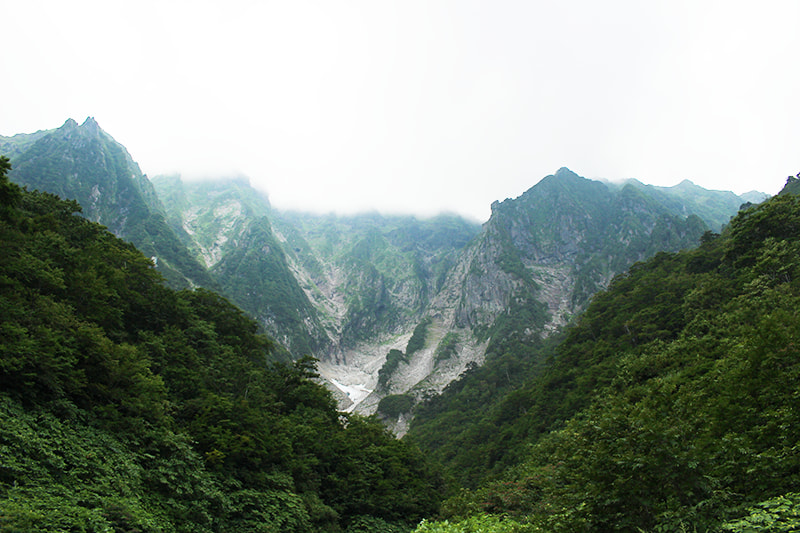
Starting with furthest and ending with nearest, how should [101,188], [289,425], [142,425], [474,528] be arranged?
1. [101,188]
2. [289,425]
3. [142,425]
4. [474,528]

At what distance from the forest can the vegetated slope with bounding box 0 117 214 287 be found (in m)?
118

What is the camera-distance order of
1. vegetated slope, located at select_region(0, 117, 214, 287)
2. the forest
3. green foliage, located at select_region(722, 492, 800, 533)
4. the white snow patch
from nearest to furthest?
green foliage, located at select_region(722, 492, 800, 533), the forest, vegetated slope, located at select_region(0, 117, 214, 287), the white snow patch

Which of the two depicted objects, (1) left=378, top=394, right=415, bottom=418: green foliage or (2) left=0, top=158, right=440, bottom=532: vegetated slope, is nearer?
(2) left=0, top=158, right=440, bottom=532: vegetated slope

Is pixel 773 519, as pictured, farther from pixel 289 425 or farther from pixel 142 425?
pixel 289 425

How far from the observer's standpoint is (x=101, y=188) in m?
168

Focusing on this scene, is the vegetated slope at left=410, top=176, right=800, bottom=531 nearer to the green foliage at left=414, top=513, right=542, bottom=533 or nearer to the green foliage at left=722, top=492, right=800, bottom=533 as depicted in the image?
the green foliage at left=722, top=492, right=800, bottom=533

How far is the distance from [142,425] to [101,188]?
7873 inches

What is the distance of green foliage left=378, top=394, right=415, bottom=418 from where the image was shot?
447 ft

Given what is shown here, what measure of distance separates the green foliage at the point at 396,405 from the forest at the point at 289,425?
10007 centimetres

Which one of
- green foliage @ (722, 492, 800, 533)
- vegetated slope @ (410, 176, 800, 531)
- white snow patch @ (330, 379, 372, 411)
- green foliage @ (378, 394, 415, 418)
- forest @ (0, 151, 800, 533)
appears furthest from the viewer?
white snow patch @ (330, 379, 372, 411)

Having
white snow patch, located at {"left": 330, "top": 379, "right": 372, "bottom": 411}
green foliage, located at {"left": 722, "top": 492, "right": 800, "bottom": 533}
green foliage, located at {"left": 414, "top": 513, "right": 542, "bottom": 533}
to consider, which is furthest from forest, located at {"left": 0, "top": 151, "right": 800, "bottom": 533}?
white snow patch, located at {"left": 330, "top": 379, "right": 372, "bottom": 411}

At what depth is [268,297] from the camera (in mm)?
192000

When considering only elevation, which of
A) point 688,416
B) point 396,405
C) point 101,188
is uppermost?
point 101,188

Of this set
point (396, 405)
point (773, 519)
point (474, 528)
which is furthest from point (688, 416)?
point (396, 405)
